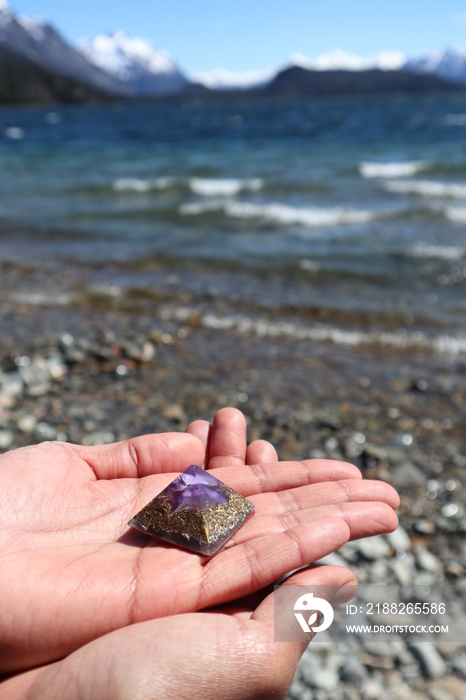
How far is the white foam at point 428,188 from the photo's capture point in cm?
1792

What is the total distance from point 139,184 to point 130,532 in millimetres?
18591

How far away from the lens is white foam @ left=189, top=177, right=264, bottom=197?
18.7 m

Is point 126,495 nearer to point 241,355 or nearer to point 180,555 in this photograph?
point 180,555

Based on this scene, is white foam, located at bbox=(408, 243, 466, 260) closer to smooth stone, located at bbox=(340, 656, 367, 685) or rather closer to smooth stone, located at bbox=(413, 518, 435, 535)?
smooth stone, located at bbox=(413, 518, 435, 535)

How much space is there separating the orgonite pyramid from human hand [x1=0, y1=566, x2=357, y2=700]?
0.42m

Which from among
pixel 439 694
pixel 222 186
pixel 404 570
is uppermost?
pixel 222 186

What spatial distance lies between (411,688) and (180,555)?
1.77m

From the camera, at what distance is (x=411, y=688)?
3.27m

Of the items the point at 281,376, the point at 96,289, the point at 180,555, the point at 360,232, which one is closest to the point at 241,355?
the point at 281,376

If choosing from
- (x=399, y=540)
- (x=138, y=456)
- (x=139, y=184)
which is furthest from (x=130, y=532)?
(x=139, y=184)

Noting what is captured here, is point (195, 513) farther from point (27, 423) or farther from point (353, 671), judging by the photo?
point (27, 423)

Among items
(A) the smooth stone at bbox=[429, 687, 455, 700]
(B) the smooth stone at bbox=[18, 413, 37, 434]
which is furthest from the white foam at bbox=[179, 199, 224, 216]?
(A) the smooth stone at bbox=[429, 687, 455, 700]

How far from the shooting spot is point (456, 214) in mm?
15156

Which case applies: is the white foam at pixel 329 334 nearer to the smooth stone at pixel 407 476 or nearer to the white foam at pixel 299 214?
the smooth stone at pixel 407 476
